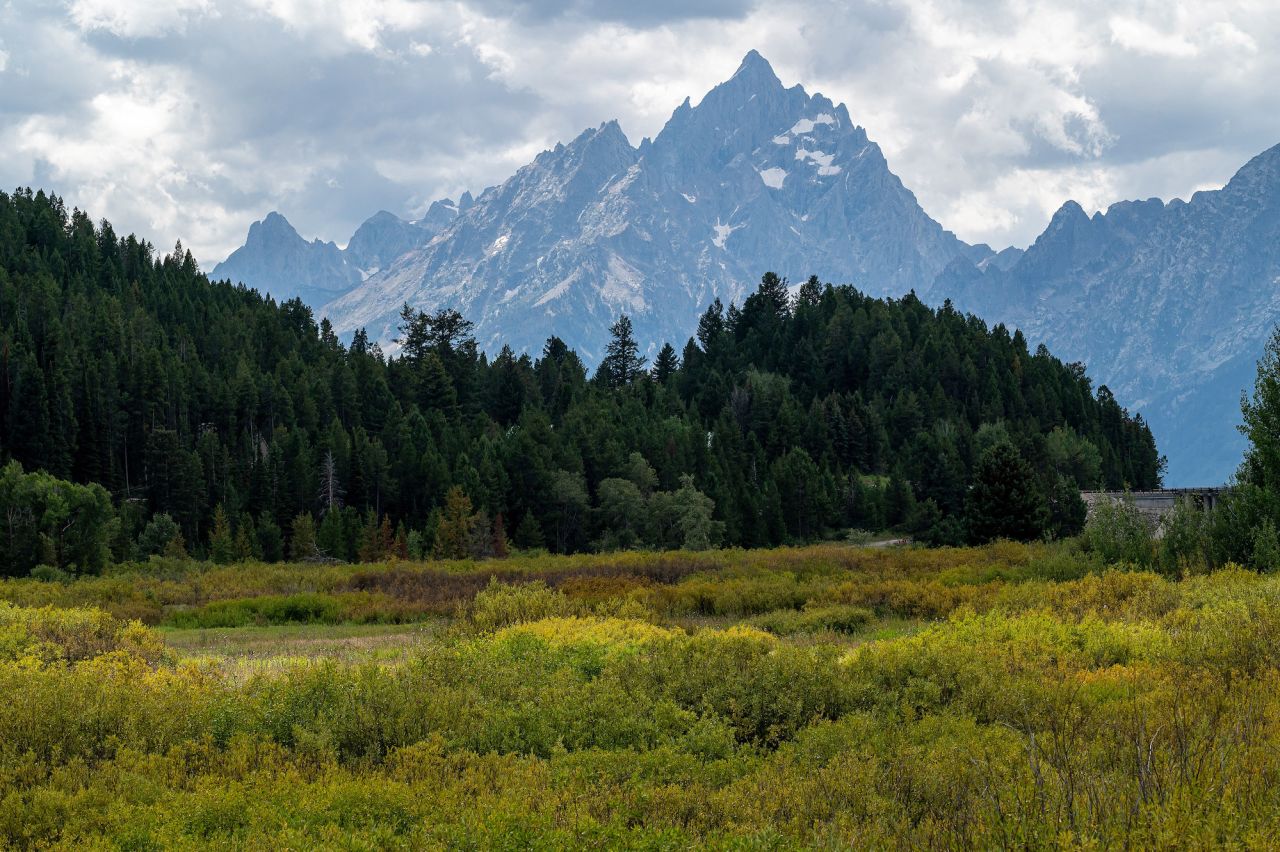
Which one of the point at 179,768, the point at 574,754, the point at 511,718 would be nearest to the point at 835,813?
the point at 574,754

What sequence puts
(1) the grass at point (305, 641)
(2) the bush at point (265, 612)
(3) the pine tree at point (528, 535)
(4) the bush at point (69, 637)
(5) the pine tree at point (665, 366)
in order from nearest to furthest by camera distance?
1. (4) the bush at point (69, 637)
2. (1) the grass at point (305, 641)
3. (2) the bush at point (265, 612)
4. (3) the pine tree at point (528, 535)
5. (5) the pine tree at point (665, 366)

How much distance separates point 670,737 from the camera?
37.7 ft

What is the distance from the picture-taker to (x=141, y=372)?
98312mm

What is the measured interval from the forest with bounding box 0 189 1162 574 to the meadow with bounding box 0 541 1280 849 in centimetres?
3616

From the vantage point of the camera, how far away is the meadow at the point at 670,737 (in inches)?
319

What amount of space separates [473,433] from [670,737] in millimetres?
102738

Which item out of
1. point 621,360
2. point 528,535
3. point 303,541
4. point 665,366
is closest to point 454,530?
point 528,535

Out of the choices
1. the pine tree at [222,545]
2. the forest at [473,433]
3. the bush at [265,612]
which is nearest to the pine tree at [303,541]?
the forest at [473,433]

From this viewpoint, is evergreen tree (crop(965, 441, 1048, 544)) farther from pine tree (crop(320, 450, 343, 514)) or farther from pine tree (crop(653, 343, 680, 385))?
pine tree (crop(653, 343, 680, 385))

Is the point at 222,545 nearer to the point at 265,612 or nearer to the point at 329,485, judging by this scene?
the point at 329,485

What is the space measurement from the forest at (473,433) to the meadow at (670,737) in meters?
36.2

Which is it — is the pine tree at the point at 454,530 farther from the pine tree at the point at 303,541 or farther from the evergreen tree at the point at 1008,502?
the evergreen tree at the point at 1008,502

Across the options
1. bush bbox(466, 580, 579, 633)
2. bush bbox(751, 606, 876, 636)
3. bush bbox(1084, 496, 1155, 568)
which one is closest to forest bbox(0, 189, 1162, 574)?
bush bbox(1084, 496, 1155, 568)

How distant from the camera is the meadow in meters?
8.10
